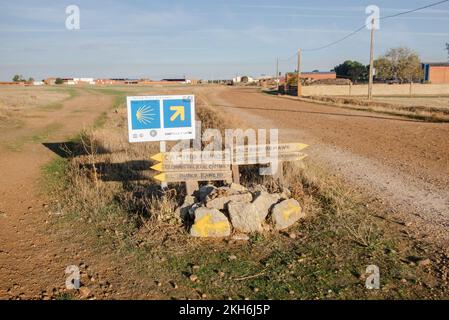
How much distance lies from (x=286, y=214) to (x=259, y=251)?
0.82m

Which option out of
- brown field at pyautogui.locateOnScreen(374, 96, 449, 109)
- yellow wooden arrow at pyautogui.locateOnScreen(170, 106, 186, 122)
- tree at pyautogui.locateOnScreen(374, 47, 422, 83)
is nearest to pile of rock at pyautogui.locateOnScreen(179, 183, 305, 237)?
yellow wooden arrow at pyautogui.locateOnScreen(170, 106, 186, 122)

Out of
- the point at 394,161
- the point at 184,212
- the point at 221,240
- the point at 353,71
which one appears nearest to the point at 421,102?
the point at 394,161

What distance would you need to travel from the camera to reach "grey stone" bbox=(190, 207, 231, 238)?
5133 millimetres

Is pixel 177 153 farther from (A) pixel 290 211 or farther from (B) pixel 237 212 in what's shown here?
(A) pixel 290 211

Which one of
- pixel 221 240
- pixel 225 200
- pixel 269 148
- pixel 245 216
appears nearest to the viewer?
pixel 221 240

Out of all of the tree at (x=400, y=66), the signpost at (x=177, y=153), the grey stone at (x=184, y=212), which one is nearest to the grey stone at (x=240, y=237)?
the grey stone at (x=184, y=212)

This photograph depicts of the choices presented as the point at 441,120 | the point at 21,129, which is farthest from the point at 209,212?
the point at 441,120

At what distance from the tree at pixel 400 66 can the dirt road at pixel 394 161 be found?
80666 mm

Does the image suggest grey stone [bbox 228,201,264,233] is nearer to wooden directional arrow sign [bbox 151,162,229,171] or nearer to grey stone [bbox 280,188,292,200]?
grey stone [bbox 280,188,292,200]

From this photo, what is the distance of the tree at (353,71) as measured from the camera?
11400cm

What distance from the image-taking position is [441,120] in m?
18.9

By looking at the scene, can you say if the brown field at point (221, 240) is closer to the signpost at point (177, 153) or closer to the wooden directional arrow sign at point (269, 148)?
the signpost at point (177, 153)

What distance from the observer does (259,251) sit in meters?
4.82
